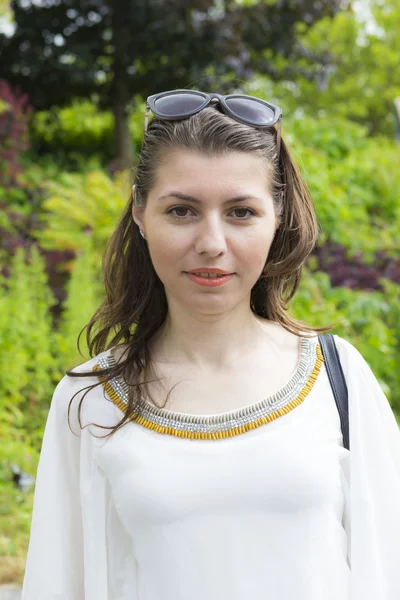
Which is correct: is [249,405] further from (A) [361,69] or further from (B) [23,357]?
(A) [361,69]

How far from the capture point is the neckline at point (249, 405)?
157cm

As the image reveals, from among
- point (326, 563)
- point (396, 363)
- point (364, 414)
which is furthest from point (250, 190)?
point (396, 363)

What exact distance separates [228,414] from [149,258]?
0.48 meters

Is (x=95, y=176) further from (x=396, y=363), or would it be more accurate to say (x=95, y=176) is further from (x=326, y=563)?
(x=326, y=563)

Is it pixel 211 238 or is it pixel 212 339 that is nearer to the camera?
pixel 211 238

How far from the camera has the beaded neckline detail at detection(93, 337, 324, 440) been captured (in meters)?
1.56

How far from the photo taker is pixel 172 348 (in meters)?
1.75

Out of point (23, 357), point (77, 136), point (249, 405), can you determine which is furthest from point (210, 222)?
point (77, 136)

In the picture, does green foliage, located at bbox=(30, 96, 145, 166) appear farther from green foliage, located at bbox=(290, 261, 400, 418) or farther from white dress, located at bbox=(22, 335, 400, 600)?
white dress, located at bbox=(22, 335, 400, 600)

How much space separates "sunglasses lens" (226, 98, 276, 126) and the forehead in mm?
90

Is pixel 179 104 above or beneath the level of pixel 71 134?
beneath

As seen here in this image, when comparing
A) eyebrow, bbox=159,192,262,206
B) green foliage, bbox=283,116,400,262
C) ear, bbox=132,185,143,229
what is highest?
green foliage, bbox=283,116,400,262

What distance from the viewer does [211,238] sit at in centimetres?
149

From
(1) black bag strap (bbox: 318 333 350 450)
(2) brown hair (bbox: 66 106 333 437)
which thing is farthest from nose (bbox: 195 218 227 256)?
(1) black bag strap (bbox: 318 333 350 450)
